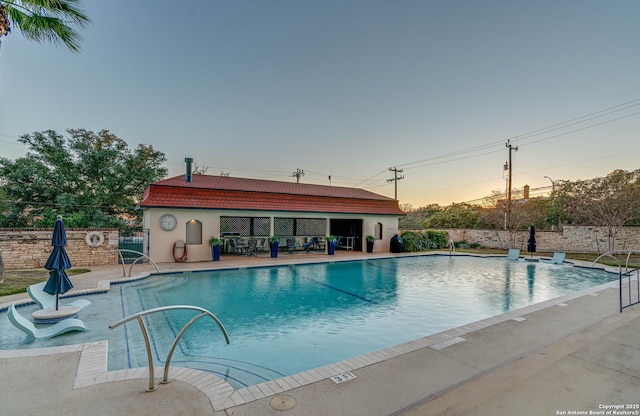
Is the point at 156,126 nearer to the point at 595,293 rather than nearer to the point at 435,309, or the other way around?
the point at 435,309

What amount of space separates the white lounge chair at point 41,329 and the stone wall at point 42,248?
5.94 meters

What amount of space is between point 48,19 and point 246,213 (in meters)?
9.21

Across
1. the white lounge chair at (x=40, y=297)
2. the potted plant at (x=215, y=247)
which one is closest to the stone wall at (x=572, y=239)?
the potted plant at (x=215, y=247)

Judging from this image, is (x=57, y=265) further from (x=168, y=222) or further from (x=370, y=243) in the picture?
(x=370, y=243)

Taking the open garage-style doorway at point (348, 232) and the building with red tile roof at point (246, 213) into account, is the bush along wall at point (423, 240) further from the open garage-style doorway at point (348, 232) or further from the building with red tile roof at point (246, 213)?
the open garage-style doorway at point (348, 232)

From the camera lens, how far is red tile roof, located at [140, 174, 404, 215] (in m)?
12.5

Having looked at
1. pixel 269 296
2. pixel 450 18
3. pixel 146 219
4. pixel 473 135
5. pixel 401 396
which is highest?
pixel 450 18

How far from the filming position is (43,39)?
7.11 metres

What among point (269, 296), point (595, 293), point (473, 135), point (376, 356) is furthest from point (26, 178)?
point (473, 135)

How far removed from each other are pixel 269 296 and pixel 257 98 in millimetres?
10873

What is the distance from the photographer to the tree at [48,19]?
650 centimetres

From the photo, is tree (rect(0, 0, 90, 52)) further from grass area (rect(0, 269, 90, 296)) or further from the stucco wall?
the stucco wall

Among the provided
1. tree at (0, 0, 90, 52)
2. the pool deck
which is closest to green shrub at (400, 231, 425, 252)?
the pool deck

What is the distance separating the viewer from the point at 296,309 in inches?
271
